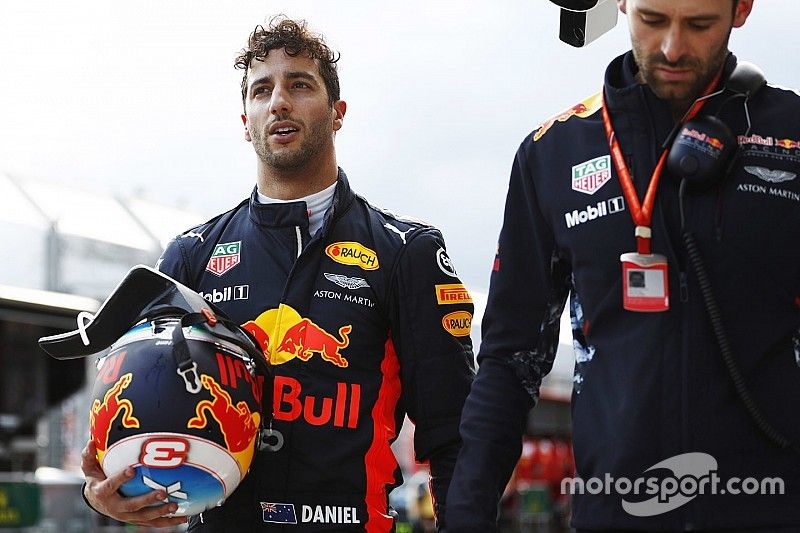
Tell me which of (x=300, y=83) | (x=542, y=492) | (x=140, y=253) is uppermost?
(x=140, y=253)

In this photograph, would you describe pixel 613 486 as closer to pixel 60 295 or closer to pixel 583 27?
pixel 583 27

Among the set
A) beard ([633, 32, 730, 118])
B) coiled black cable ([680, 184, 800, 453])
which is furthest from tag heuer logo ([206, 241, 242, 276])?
coiled black cable ([680, 184, 800, 453])

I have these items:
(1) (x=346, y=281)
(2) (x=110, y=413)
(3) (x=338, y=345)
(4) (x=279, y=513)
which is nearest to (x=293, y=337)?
(3) (x=338, y=345)

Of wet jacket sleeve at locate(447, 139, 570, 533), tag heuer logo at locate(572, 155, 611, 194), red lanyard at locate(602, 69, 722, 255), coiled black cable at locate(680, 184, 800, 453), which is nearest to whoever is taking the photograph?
coiled black cable at locate(680, 184, 800, 453)

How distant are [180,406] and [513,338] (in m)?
0.85

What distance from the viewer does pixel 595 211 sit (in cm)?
249

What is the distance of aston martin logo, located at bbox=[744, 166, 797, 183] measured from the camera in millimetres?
2391

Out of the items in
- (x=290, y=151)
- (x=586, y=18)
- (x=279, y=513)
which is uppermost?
(x=586, y=18)

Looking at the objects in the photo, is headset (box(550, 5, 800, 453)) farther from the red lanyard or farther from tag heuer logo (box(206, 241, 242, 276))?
tag heuer logo (box(206, 241, 242, 276))

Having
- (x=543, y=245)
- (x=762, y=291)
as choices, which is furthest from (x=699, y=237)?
(x=543, y=245)

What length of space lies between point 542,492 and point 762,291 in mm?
20433

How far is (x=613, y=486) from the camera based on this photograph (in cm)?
237

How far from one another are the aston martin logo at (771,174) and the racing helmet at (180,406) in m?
1.38

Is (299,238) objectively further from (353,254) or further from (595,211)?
(595,211)
